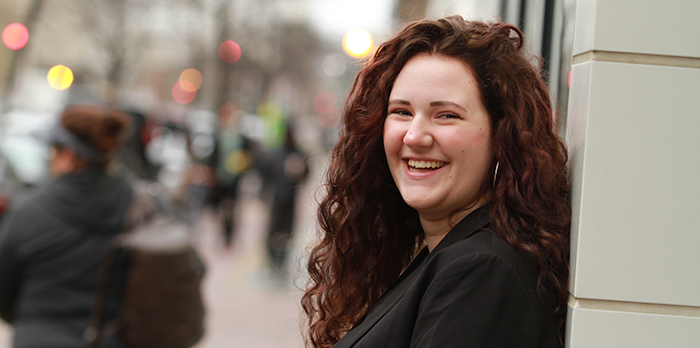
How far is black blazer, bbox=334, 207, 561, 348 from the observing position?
1.56m

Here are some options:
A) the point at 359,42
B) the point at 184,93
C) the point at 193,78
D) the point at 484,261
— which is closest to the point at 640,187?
the point at 484,261

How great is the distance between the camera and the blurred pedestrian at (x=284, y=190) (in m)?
9.52

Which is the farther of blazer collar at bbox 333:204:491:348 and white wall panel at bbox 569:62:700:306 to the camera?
blazer collar at bbox 333:204:491:348

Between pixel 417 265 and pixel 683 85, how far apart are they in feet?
3.03

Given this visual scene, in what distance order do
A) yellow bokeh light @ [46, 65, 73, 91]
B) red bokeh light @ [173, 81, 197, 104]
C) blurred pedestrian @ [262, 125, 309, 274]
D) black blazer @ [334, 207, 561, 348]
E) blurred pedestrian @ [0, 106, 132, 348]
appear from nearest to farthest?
black blazer @ [334, 207, 561, 348]
blurred pedestrian @ [0, 106, 132, 348]
blurred pedestrian @ [262, 125, 309, 274]
yellow bokeh light @ [46, 65, 73, 91]
red bokeh light @ [173, 81, 197, 104]

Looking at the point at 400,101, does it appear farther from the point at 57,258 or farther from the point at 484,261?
the point at 57,258

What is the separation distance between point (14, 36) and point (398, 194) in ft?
44.7

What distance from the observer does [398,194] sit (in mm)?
2434

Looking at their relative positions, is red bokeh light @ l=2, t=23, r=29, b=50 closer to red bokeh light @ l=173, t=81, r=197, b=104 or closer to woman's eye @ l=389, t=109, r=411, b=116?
woman's eye @ l=389, t=109, r=411, b=116

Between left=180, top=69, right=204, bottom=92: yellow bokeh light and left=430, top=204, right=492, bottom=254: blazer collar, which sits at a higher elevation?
left=180, top=69, right=204, bottom=92: yellow bokeh light

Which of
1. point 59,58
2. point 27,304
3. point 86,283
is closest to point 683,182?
point 86,283

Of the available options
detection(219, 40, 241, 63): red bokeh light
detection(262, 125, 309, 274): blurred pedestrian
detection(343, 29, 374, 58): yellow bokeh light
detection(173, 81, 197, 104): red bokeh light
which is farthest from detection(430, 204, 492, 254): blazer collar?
detection(173, 81, 197, 104): red bokeh light

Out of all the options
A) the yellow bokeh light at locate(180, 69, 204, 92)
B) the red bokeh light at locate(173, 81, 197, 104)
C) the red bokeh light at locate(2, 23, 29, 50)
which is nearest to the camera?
the red bokeh light at locate(2, 23, 29, 50)

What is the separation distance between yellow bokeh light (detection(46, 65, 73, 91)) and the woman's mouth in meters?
19.2
